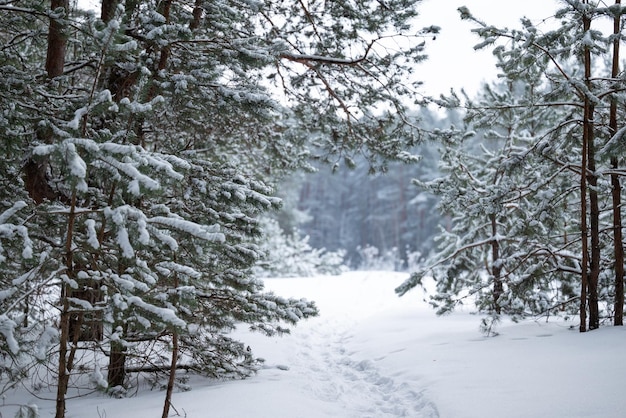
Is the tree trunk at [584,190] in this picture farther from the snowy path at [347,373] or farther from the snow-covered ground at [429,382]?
the snowy path at [347,373]

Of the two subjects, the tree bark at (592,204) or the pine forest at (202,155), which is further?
the tree bark at (592,204)

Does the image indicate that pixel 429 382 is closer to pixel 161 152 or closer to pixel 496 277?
pixel 496 277

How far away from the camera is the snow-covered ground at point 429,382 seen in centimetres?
389

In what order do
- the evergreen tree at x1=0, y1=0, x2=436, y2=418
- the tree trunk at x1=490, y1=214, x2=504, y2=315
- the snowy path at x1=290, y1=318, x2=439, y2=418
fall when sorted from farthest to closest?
the tree trunk at x1=490, y1=214, x2=504, y2=315, the snowy path at x1=290, y1=318, x2=439, y2=418, the evergreen tree at x1=0, y1=0, x2=436, y2=418

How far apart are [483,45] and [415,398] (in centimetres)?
452

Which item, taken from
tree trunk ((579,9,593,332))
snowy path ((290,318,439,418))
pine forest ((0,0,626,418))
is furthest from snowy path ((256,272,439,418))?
tree trunk ((579,9,593,332))

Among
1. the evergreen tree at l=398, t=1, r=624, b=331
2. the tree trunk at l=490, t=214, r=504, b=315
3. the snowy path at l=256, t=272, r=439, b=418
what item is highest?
the evergreen tree at l=398, t=1, r=624, b=331

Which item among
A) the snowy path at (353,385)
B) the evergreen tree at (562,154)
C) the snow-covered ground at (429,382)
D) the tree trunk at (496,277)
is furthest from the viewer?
the tree trunk at (496,277)

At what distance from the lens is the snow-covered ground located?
389cm

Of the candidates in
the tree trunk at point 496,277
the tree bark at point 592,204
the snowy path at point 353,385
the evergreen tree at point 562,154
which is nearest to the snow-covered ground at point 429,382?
the snowy path at point 353,385

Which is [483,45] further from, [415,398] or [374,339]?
[374,339]

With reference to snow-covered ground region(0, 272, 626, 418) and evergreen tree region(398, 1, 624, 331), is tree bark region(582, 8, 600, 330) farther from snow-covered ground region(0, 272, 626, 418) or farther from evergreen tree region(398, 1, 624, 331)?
snow-covered ground region(0, 272, 626, 418)

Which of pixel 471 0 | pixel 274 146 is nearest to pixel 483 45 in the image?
pixel 471 0

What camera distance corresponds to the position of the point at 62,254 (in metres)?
3.04
